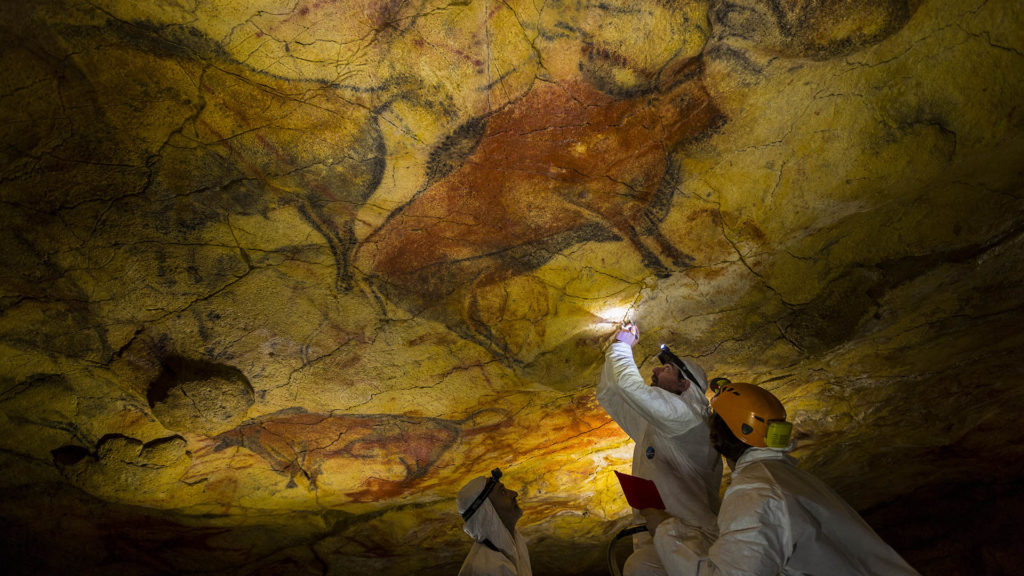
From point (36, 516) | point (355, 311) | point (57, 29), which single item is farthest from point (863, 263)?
point (36, 516)

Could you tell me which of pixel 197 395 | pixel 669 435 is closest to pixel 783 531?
pixel 669 435

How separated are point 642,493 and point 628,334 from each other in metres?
0.83

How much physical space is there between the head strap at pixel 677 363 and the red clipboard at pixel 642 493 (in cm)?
59

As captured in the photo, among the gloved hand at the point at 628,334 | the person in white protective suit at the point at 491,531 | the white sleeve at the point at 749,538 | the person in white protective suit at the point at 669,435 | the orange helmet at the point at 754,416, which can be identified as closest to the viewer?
the white sleeve at the point at 749,538

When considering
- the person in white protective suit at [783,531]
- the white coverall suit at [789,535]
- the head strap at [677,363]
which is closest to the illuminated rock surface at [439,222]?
the head strap at [677,363]

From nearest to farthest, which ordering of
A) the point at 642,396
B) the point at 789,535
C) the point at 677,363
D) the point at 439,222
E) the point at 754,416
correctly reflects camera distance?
the point at 789,535, the point at 754,416, the point at 439,222, the point at 642,396, the point at 677,363

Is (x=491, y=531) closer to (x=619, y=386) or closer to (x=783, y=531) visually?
(x=619, y=386)

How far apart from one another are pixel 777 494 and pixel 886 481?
5034mm

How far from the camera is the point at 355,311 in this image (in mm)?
2561

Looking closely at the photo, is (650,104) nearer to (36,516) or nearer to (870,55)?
(870,55)

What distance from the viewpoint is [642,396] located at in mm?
2488

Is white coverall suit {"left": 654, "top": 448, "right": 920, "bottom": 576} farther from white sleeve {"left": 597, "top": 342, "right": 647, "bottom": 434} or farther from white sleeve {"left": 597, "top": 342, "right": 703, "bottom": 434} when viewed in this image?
white sleeve {"left": 597, "top": 342, "right": 647, "bottom": 434}

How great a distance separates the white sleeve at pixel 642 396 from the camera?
2.47 metres

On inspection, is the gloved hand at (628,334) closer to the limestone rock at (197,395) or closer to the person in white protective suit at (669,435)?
the person in white protective suit at (669,435)
